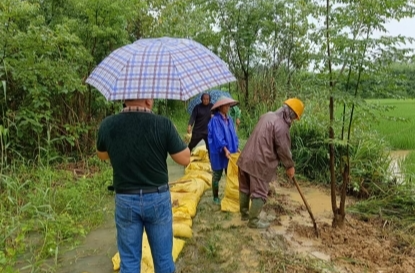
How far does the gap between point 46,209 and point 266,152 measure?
2375 mm

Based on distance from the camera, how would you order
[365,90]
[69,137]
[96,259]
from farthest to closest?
[69,137] → [365,90] → [96,259]

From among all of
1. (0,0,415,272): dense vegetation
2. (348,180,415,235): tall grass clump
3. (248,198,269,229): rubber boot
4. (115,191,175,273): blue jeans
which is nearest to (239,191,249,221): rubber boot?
(248,198,269,229): rubber boot

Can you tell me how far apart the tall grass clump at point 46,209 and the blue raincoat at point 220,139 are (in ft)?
4.71

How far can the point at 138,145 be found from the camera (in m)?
2.09

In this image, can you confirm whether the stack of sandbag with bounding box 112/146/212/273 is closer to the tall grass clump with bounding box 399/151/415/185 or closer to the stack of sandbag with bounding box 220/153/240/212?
the stack of sandbag with bounding box 220/153/240/212

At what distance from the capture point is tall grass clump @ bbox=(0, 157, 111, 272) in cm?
314

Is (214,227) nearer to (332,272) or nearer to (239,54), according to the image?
(332,272)

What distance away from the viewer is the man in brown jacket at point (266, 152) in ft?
12.3

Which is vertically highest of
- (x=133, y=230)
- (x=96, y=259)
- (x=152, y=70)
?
(x=152, y=70)

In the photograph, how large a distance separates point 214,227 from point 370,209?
6.44 feet

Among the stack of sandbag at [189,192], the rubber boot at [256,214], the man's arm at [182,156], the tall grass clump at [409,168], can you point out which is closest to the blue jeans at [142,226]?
the man's arm at [182,156]

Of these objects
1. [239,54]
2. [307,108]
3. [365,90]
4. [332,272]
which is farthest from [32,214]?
[239,54]

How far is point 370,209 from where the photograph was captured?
4504mm

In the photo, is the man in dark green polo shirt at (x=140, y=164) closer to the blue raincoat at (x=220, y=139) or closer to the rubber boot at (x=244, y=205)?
the rubber boot at (x=244, y=205)
